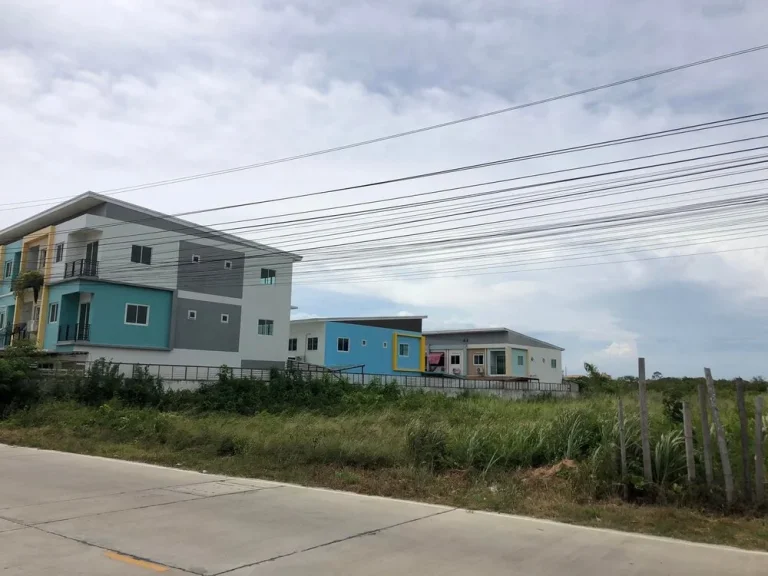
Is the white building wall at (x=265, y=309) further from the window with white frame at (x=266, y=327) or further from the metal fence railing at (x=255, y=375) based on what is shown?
the metal fence railing at (x=255, y=375)

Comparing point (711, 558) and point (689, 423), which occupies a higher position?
point (689, 423)

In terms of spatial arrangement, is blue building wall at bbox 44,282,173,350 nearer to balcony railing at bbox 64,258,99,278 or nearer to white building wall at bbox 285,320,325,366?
balcony railing at bbox 64,258,99,278

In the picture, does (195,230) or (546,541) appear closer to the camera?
(546,541)

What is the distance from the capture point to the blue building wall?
32875mm

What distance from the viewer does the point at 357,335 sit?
50.8 meters

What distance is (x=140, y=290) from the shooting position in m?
34.5

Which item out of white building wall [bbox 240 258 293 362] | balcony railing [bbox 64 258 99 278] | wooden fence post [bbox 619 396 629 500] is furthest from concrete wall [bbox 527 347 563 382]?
wooden fence post [bbox 619 396 629 500]

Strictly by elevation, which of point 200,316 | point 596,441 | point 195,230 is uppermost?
point 195,230

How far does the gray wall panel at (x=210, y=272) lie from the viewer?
36406mm

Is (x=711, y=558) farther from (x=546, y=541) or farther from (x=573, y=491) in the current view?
(x=573, y=491)

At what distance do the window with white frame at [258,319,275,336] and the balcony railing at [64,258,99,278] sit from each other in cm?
1088

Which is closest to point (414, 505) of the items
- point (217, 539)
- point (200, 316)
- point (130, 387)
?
point (217, 539)

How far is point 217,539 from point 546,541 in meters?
3.76

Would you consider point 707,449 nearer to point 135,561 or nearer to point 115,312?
point 135,561
